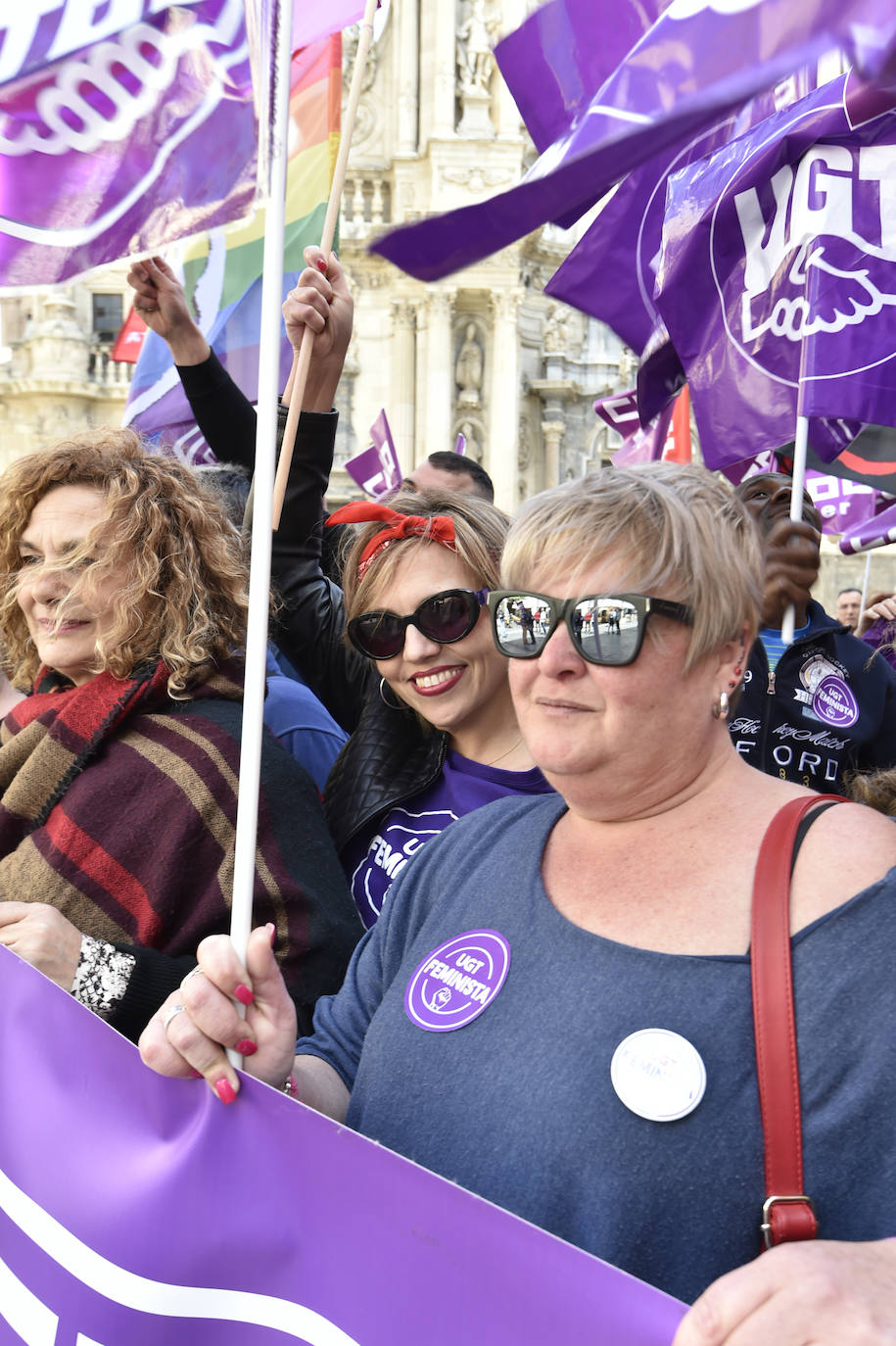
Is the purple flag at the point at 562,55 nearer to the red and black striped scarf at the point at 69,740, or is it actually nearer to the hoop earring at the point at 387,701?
the hoop earring at the point at 387,701

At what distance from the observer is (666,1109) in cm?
125

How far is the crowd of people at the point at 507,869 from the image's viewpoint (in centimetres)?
124

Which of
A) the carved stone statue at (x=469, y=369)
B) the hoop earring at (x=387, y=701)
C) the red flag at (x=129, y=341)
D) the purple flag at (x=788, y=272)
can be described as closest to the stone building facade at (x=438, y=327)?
the carved stone statue at (x=469, y=369)

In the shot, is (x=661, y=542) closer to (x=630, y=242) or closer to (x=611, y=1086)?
(x=611, y=1086)

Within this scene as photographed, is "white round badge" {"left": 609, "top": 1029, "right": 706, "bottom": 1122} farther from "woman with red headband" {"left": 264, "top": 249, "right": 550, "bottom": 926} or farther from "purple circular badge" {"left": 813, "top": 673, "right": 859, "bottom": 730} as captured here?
"purple circular badge" {"left": 813, "top": 673, "right": 859, "bottom": 730}

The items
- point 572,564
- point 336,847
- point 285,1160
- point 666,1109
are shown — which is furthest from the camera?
A: point 336,847

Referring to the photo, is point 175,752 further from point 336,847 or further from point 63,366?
point 63,366

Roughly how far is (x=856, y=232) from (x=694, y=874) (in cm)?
274

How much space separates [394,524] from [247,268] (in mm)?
2899

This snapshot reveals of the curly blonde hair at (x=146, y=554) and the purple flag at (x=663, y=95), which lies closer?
the purple flag at (x=663, y=95)

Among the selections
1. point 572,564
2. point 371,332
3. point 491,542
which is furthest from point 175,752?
point 371,332

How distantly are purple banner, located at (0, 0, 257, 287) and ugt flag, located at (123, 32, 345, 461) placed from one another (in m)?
2.17

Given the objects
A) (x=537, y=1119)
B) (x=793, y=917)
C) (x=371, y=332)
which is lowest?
(x=537, y=1119)

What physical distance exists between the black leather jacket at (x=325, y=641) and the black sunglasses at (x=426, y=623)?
24 centimetres
